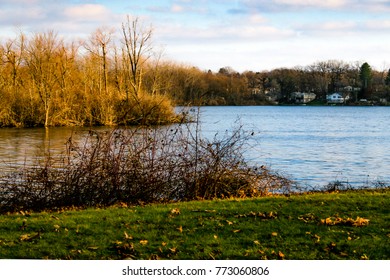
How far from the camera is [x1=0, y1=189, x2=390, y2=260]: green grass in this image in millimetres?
7703

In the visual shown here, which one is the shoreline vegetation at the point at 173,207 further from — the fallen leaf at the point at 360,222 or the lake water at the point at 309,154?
the lake water at the point at 309,154

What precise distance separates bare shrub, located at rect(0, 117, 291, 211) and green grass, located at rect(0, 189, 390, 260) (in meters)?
1.84

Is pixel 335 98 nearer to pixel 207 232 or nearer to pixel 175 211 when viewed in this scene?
pixel 175 211

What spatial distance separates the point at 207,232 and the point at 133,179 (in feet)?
16.4

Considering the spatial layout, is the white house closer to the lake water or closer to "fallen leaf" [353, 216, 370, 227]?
the lake water

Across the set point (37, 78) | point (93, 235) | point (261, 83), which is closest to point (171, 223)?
point (93, 235)

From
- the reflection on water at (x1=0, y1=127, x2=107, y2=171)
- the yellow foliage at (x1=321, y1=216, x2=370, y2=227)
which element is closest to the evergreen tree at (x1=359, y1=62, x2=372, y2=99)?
the reflection on water at (x1=0, y1=127, x2=107, y2=171)

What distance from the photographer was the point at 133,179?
1355cm

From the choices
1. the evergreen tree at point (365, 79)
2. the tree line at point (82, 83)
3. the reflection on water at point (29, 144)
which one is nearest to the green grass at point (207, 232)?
the reflection on water at point (29, 144)

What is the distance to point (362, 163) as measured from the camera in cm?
2514

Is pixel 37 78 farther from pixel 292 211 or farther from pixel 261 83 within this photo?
pixel 261 83

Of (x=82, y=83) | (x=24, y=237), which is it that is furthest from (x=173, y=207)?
(x=82, y=83)

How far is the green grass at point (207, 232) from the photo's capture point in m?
7.70
